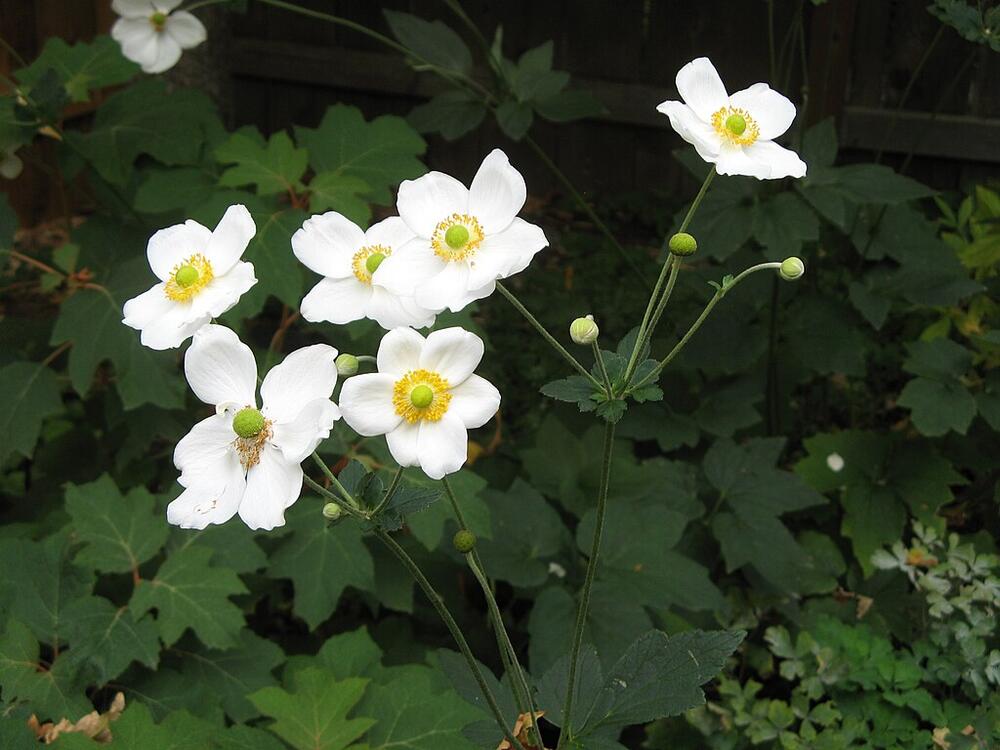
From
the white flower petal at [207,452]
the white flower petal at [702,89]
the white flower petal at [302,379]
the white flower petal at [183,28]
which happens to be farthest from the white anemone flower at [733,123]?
the white flower petal at [183,28]

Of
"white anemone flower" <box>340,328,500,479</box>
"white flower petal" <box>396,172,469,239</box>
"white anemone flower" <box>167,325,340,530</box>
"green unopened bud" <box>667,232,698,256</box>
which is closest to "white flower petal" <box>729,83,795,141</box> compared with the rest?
"green unopened bud" <box>667,232,698,256</box>

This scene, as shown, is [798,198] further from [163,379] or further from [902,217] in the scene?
[163,379]

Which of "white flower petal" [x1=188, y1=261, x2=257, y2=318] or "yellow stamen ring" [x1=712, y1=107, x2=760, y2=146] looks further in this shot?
"yellow stamen ring" [x1=712, y1=107, x2=760, y2=146]

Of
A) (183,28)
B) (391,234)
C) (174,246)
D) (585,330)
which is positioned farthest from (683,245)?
(183,28)

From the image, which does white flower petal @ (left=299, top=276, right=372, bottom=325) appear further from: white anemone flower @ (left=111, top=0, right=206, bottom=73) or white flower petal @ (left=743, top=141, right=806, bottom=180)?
white anemone flower @ (left=111, top=0, right=206, bottom=73)

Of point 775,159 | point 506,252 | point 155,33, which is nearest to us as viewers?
point 506,252

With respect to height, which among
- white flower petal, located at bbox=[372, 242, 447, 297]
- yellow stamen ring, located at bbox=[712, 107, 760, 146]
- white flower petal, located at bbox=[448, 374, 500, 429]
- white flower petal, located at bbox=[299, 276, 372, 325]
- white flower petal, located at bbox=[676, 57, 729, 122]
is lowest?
white flower petal, located at bbox=[448, 374, 500, 429]

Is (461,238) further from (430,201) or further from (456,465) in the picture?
(456,465)

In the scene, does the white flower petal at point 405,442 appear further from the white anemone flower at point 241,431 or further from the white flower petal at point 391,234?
the white flower petal at point 391,234
